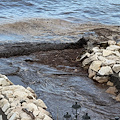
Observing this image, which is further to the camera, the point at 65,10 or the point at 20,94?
the point at 65,10

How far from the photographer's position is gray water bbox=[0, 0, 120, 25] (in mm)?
15602

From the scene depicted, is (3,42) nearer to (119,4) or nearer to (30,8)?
(30,8)

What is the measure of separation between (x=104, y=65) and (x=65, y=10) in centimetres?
1140

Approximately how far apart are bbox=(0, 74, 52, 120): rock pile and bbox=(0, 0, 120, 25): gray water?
29.8 ft

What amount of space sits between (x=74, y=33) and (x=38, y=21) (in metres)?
3.12

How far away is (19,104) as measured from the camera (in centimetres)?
522

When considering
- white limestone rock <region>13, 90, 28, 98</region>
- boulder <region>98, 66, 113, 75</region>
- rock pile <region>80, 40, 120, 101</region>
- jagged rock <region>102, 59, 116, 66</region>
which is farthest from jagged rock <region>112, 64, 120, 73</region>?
white limestone rock <region>13, 90, 28, 98</region>

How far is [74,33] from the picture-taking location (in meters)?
11.9

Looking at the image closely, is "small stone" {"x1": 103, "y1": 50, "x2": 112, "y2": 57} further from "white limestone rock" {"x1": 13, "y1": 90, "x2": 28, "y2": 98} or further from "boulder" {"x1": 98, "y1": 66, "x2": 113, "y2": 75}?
"white limestone rock" {"x1": 13, "y1": 90, "x2": 28, "y2": 98}

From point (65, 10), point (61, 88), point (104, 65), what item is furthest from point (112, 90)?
point (65, 10)

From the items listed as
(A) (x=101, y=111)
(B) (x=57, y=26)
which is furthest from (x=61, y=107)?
(B) (x=57, y=26)

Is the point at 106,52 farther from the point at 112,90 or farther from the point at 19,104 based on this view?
the point at 19,104

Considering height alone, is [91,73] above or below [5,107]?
below

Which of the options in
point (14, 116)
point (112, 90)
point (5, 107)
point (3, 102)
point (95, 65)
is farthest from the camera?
point (95, 65)
